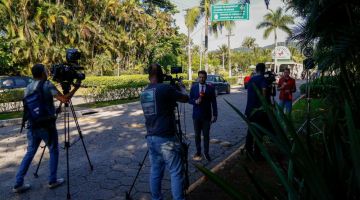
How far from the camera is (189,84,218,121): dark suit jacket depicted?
6.72 meters

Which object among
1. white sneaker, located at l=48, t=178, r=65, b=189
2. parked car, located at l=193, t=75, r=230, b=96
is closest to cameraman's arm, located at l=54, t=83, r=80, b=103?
white sneaker, located at l=48, t=178, r=65, b=189

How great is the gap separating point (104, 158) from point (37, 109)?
241 cm

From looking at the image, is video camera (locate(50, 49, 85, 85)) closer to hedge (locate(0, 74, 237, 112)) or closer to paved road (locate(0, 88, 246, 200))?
paved road (locate(0, 88, 246, 200))

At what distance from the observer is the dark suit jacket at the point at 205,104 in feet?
22.0

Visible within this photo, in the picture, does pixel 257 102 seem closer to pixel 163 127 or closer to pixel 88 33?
pixel 163 127

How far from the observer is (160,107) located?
407 cm

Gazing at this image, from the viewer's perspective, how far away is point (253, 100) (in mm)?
6535

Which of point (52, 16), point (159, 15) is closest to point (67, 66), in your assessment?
point (52, 16)

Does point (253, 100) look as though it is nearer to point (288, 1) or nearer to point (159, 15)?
point (288, 1)

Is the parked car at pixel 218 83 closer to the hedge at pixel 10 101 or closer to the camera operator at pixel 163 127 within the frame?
the hedge at pixel 10 101

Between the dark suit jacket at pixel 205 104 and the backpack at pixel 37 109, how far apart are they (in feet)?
8.96

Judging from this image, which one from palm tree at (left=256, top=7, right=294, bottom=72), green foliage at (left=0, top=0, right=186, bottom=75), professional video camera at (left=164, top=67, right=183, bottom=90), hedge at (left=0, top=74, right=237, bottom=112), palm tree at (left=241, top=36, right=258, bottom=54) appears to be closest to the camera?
professional video camera at (left=164, top=67, right=183, bottom=90)

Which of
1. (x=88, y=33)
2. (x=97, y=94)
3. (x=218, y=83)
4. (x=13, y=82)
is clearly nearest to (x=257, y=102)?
(x=97, y=94)

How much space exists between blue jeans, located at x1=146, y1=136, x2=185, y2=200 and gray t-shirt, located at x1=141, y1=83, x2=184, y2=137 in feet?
0.31
